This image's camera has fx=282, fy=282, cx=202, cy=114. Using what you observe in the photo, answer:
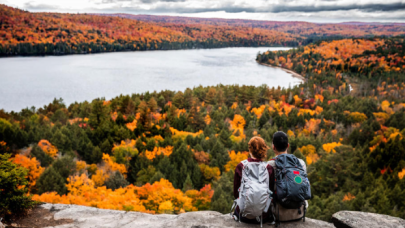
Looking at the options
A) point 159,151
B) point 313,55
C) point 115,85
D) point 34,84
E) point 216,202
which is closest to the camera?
point 216,202

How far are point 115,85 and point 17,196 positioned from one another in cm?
10304

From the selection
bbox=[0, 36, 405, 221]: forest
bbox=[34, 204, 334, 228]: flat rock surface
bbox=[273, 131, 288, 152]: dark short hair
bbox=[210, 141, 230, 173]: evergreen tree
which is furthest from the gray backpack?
bbox=[210, 141, 230, 173]: evergreen tree

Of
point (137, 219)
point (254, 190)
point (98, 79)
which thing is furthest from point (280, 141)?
point (98, 79)

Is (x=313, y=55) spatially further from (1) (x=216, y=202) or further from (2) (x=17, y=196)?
(2) (x=17, y=196)

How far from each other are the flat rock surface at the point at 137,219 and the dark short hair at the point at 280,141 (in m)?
2.08

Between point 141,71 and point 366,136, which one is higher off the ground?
point 141,71

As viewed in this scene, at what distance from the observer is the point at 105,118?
57469 mm

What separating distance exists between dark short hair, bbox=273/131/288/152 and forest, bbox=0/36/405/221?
875 centimetres

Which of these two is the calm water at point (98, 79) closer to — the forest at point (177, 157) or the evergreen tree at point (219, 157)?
the forest at point (177, 157)

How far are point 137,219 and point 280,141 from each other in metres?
5.77

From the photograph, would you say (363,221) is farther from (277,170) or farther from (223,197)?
(223,197)

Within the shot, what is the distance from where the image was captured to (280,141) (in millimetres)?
→ 6531

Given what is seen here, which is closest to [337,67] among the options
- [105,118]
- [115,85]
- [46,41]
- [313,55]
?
[313,55]

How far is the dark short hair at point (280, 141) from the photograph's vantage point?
21.3ft
